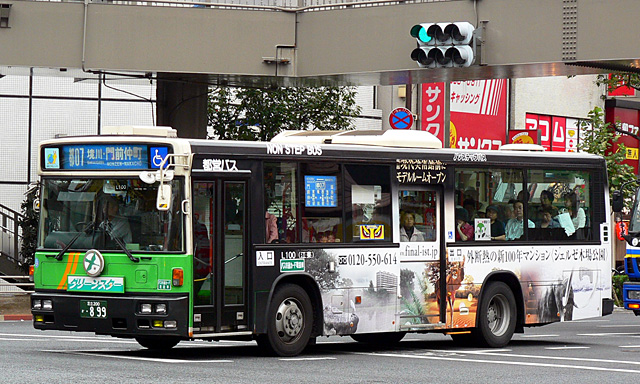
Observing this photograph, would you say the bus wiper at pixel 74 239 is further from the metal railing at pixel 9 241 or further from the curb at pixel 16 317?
the metal railing at pixel 9 241

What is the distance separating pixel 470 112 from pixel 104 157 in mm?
25721

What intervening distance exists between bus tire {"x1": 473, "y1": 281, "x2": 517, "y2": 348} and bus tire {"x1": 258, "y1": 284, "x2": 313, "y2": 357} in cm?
326

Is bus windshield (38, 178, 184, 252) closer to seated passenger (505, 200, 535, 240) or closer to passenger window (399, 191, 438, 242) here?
passenger window (399, 191, 438, 242)

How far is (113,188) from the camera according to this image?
14242 mm

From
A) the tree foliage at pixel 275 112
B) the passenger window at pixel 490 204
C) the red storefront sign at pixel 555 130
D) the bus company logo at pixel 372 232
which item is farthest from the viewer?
the red storefront sign at pixel 555 130

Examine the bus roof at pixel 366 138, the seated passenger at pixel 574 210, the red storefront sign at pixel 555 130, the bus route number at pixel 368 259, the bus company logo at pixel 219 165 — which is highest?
the red storefront sign at pixel 555 130

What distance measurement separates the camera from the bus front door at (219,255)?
46.1ft

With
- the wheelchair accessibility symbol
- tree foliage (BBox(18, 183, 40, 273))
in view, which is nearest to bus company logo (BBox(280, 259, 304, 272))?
the wheelchair accessibility symbol

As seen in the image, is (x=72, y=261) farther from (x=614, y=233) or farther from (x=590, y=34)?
(x=614, y=233)

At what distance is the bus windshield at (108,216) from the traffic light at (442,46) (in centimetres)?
667

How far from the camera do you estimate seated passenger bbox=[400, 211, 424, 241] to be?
16297 millimetres

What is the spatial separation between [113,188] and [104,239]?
614 mm

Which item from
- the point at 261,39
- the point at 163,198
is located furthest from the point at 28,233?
the point at 163,198

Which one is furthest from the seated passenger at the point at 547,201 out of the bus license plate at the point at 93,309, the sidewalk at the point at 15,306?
the sidewalk at the point at 15,306
